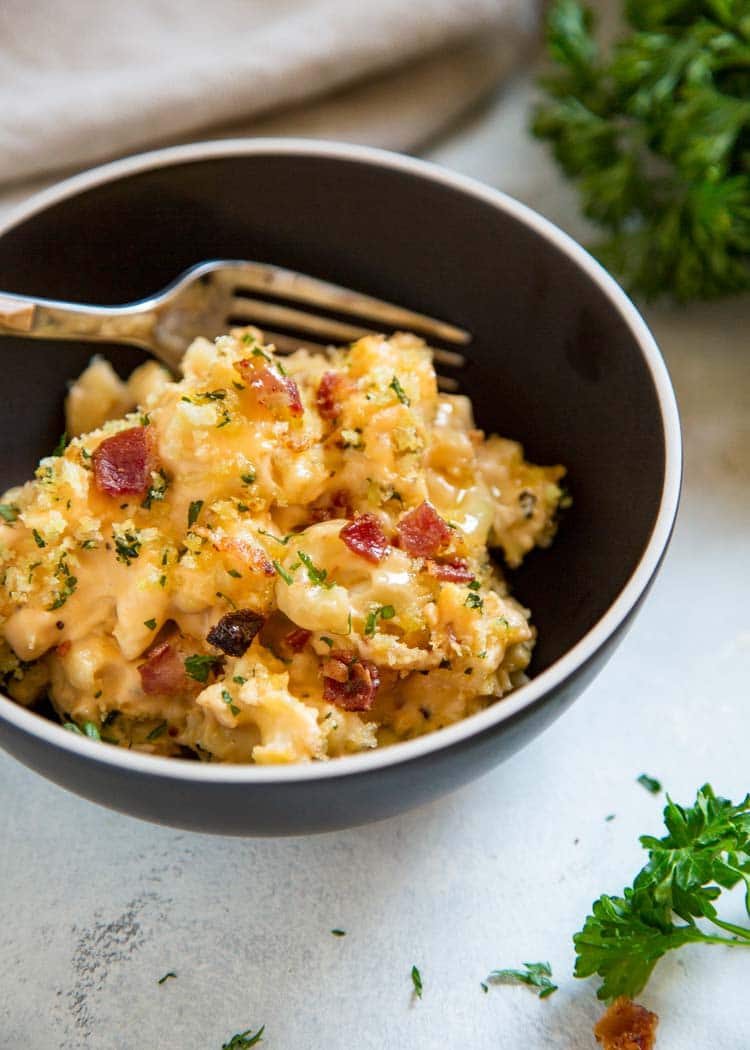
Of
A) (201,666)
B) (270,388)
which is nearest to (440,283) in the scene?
(270,388)

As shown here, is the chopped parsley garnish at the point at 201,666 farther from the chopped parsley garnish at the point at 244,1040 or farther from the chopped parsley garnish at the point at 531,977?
the chopped parsley garnish at the point at 531,977

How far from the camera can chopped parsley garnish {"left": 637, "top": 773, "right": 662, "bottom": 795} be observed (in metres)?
1.92

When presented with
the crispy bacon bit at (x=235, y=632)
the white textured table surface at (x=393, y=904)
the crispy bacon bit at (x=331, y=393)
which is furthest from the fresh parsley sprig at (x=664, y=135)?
the crispy bacon bit at (x=235, y=632)

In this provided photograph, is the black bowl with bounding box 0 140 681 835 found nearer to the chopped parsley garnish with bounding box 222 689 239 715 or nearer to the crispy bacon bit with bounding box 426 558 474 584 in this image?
the crispy bacon bit with bounding box 426 558 474 584

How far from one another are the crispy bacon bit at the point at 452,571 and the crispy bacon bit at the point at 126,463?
440 millimetres

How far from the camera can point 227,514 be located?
167cm

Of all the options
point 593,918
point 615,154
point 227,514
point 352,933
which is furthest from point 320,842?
point 615,154

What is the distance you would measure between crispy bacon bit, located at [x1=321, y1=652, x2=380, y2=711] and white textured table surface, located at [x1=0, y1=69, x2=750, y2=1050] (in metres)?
0.34

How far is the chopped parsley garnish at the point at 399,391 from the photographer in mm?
1808

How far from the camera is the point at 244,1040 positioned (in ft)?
5.33

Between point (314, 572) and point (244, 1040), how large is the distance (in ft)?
2.18

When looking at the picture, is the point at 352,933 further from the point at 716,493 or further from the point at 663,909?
the point at 716,493

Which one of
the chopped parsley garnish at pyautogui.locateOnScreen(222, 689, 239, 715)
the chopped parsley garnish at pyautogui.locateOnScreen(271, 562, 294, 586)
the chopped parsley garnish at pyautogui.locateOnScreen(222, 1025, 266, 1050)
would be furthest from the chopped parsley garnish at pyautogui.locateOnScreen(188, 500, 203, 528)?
the chopped parsley garnish at pyautogui.locateOnScreen(222, 1025, 266, 1050)

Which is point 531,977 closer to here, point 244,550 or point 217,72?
point 244,550
